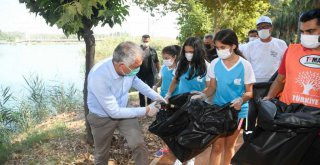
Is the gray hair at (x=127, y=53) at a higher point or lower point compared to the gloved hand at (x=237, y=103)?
higher

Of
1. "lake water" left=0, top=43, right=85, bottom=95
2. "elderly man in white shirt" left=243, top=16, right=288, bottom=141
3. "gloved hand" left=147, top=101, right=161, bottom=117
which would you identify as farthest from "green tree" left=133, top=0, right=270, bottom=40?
"gloved hand" left=147, top=101, right=161, bottom=117

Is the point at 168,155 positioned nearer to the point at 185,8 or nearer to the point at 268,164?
the point at 268,164

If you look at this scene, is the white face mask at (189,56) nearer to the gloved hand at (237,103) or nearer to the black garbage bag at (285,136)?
the gloved hand at (237,103)

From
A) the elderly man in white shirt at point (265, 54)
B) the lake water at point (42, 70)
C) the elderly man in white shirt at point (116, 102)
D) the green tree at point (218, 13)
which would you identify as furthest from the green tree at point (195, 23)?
the elderly man in white shirt at point (116, 102)

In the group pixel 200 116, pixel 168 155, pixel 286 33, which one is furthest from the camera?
pixel 286 33

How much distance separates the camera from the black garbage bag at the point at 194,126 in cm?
305

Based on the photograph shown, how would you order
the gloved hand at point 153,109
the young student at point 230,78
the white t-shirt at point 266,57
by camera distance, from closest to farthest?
the young student at point 230,78 < the gloved hand at point 153,109 < the white t-shirt at point 266,57

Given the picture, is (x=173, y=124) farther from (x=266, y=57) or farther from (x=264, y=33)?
(x=264, y=33)

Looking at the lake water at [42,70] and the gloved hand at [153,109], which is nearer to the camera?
the gloved hand at [153,109]

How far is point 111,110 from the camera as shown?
3344mm

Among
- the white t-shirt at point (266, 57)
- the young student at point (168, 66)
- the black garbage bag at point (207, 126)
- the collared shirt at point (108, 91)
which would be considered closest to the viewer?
the black garbage bag at point (207, 126)

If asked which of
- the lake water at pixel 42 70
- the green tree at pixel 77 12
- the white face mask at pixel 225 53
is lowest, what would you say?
the lake water at pixel 42 70

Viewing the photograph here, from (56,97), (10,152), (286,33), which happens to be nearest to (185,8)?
(56,97)

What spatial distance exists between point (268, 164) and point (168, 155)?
7.01 feet
